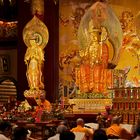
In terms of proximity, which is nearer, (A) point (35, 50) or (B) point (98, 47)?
(A) point (35, 50)

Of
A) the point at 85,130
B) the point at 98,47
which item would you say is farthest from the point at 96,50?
the point at 85,130

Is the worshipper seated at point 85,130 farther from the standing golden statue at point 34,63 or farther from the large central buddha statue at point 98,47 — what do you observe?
the standing golden statue at point 34,63

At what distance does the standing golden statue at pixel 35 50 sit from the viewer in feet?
57.2

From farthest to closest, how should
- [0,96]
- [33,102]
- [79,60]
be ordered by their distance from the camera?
[0,96], [79,60], [33,102]

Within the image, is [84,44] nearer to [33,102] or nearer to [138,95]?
[138,95]

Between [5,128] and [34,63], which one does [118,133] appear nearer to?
[5,128]

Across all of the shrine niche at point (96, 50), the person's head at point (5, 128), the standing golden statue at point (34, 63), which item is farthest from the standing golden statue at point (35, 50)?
the person's head at point (5, 128)

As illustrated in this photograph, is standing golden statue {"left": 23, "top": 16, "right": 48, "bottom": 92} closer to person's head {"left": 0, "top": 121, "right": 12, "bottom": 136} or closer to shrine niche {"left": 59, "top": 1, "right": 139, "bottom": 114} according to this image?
shrine niche {"left": 59, "top": 1, "right": 139, "bottom": 114}

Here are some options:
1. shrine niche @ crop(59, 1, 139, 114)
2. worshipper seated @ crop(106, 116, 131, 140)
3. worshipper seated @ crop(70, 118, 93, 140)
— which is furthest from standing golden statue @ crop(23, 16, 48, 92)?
worshipper seated @ crop(106, 116, 131, 140)

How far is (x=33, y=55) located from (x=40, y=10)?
203 cm

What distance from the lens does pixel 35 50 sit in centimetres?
1741

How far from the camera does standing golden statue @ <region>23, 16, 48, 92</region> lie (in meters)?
17.4

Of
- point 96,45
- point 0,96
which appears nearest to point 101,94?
point 96,45

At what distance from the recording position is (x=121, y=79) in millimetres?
18266
